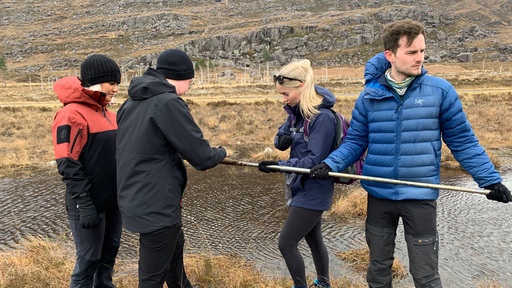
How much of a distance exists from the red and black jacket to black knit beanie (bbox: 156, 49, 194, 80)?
769 mm

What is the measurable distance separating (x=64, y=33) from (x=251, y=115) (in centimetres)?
11893

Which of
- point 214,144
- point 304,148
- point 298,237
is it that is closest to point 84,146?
point 304,148

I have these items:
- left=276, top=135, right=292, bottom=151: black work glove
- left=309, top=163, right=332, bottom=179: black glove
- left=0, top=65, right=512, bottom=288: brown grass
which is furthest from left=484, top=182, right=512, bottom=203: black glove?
left=276, top=135, right=292, bottom=151: black work glove

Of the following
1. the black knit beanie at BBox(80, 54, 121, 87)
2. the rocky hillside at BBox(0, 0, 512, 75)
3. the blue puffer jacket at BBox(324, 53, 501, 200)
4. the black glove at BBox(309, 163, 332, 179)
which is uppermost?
the black knit beanie at BBox(80, 54, 121, 87)

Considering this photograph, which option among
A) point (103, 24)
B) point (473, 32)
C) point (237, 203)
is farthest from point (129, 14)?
point (237, 203)

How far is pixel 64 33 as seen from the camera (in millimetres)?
120562

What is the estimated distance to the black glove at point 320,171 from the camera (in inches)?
123

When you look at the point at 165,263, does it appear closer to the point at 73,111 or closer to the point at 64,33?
the point at 73,111

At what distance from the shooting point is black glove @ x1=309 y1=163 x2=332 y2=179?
10.3ft

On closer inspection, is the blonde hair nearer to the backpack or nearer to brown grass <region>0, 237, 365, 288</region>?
the backpack

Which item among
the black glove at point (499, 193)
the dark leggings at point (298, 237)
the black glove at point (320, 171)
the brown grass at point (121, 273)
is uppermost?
the black glove at point (320, 171)

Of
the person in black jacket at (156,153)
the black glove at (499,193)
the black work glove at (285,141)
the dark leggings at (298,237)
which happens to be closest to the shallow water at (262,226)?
the dark leggings at (298,237)

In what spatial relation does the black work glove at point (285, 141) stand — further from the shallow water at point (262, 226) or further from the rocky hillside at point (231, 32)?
the rocky hillside at point (231, 32)

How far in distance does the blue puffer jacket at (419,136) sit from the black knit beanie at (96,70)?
85.2 inches
